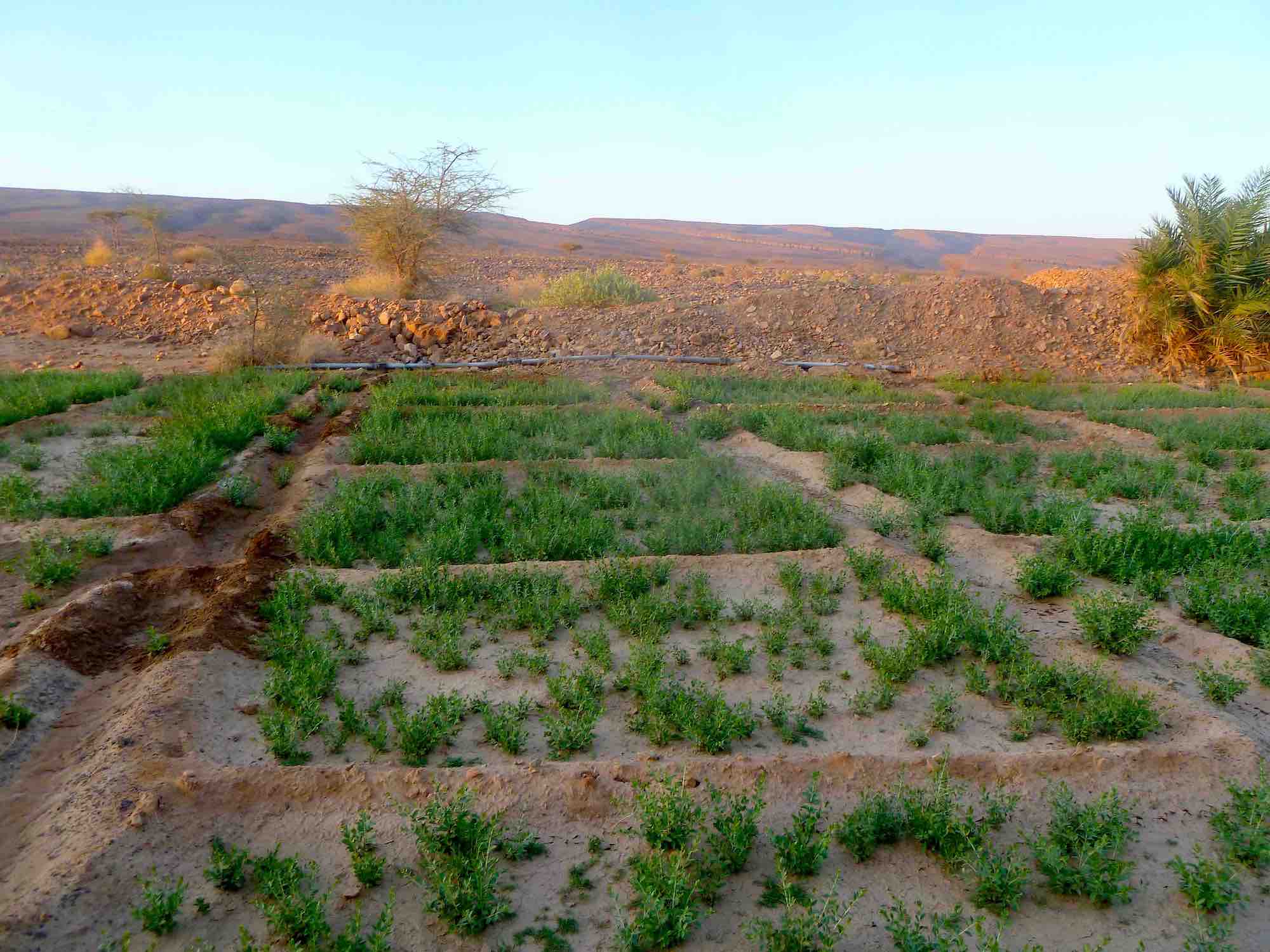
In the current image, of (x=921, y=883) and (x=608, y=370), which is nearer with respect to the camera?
(x=921, y=883)

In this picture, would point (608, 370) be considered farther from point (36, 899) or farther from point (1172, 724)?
point (36, 899)

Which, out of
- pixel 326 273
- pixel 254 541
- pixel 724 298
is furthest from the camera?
pixel 326 273

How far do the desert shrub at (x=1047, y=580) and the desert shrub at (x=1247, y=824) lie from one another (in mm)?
1871

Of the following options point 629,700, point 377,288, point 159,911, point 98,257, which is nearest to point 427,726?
point 629,700

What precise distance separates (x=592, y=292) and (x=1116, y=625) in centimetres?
1554

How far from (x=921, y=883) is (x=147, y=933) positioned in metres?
2.66

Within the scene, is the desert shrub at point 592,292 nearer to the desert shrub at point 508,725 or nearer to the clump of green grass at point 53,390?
the clump of green grass at point 53,390

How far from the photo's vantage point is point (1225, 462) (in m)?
8.54

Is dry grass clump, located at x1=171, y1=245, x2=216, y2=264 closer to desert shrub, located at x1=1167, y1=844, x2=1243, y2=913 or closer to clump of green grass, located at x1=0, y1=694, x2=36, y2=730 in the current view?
clump of green grass, located at x1=0, y1=694, x2=36, y2=730

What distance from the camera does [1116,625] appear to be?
184 inches

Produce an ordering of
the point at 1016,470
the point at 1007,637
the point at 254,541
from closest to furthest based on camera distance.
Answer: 1. the point at 1007,637
2. the point at 254,541
3. the point at 1016,470

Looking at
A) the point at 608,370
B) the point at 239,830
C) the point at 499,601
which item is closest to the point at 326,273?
the point at 608,370

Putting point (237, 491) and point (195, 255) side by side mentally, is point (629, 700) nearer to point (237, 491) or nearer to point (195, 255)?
point (237, 491)

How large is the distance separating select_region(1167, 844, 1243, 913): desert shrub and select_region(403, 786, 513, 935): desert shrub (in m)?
2.35
